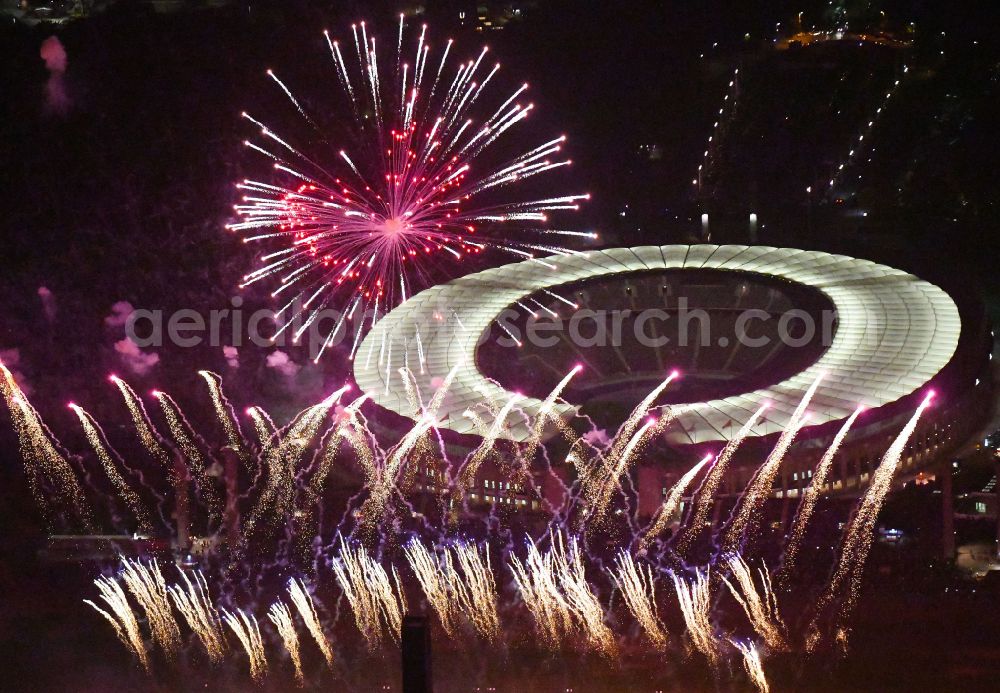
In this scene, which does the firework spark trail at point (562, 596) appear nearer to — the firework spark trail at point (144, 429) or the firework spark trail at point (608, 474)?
the firework spark trail at point (608, 474)

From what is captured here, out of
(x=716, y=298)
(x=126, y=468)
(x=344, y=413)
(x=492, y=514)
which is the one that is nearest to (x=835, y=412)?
(x=716, y=298)

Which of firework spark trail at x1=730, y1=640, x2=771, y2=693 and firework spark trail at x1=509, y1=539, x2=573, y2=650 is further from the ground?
firework spark trail at x1=730, y1=640, x2=771, y2=693

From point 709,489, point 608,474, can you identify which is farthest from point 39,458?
point 709,489

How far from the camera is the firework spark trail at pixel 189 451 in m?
24.5

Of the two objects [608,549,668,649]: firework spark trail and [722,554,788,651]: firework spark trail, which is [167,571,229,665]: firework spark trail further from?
[722,554,788,651]: firework spark trail

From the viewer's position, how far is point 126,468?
23.6 metres

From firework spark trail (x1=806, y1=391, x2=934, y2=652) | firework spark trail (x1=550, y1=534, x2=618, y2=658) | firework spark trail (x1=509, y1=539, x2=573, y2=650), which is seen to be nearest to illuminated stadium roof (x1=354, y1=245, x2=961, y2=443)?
firework spark trail (x1=806, y1=391, x2=934, y2=652)

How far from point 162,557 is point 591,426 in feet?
32.2

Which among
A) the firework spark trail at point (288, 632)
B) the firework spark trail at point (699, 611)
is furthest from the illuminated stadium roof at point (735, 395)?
the firework spark trail at point (288, 632)

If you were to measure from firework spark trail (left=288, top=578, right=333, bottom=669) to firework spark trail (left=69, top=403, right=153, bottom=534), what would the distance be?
29.5ft

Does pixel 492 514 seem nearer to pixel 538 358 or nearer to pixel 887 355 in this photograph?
pixel 538 358

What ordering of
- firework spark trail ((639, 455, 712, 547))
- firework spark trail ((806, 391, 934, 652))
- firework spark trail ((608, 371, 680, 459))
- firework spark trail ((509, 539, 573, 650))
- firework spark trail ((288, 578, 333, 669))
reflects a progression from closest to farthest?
firework spark trail ((288, 578, 333, 669)), firework spark trail ((509, 539, 573, 650)), firework spark trail ((806, 391, 934, 652)), firework spark trail ((639, 455, 712, 547)), firework spark trail ((608, 371, 680, 459))

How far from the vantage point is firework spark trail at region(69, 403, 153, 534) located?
23.3 meters

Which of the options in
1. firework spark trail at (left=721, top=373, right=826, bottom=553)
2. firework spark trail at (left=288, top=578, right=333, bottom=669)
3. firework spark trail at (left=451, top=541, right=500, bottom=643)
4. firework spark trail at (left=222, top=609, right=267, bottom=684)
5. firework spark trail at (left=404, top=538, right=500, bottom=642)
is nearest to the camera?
firework spark trail at (left=222, top=609, right=267, bottom=684)
